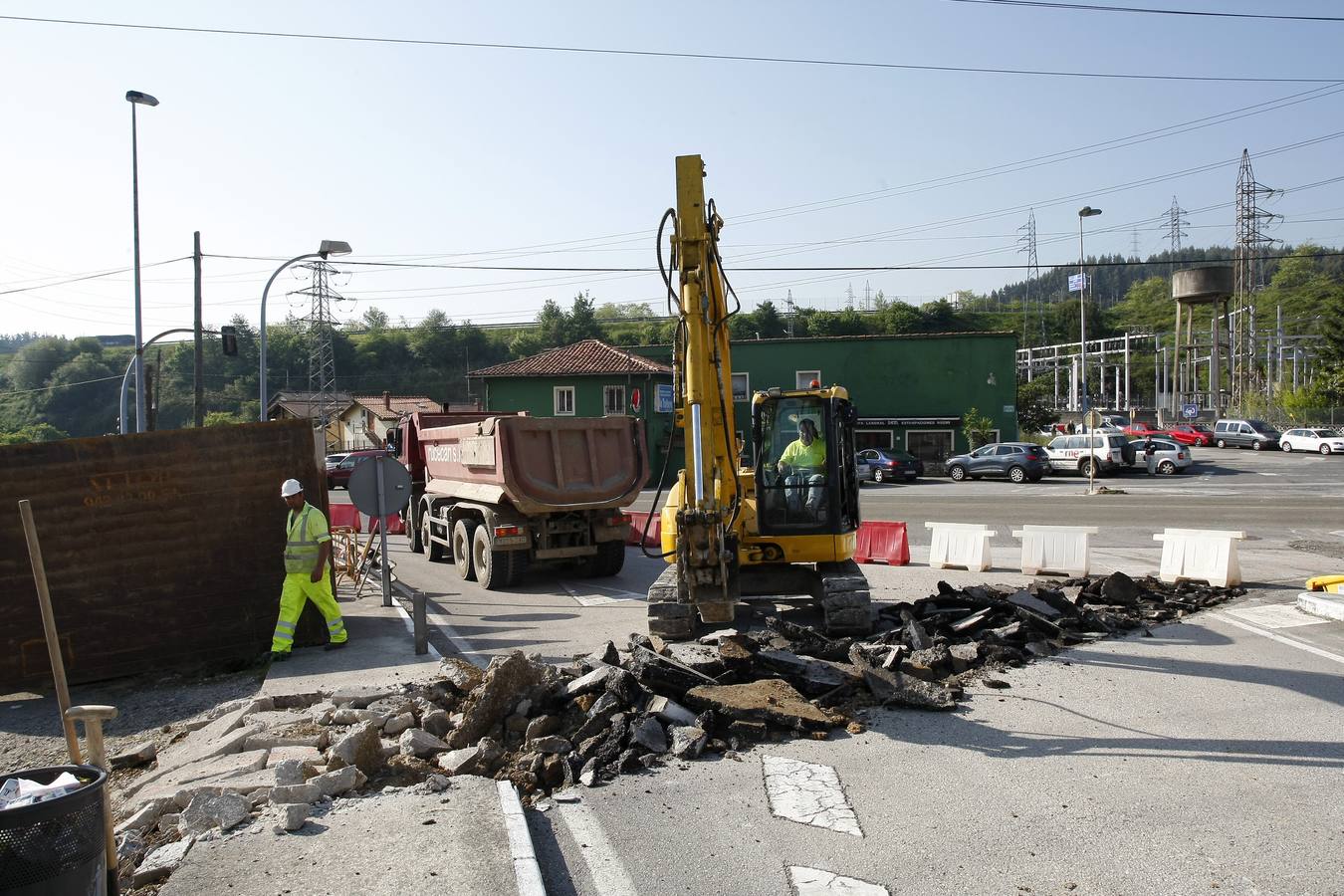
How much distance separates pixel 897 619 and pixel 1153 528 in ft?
41.6

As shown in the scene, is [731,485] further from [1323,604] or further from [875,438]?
[875,438]

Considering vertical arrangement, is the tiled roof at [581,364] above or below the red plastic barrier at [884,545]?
above

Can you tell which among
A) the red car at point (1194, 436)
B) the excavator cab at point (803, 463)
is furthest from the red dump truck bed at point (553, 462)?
the red car at point (1194, 436)

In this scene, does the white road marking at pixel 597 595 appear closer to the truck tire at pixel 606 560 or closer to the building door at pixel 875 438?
the truck tire at pixel 606 560

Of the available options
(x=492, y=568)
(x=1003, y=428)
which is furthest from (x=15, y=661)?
(x=1003, y=428)

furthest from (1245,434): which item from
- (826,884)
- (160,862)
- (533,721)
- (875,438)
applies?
(160,862)

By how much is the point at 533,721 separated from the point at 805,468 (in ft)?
15.5

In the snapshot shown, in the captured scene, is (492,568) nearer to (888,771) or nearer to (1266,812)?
(888,771)

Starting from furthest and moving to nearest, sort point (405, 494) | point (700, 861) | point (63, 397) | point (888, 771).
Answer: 1. point (63, 397)
2. point (405, 494)
3. point (888, 771)
4. point (700, 861)

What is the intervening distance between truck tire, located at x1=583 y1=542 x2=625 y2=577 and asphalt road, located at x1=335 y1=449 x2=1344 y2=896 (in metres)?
4.12

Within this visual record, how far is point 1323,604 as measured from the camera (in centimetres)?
1054

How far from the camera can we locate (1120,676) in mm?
8086

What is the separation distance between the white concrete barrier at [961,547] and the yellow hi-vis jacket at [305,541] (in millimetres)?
9178

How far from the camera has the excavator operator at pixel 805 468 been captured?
10094 millimetres
